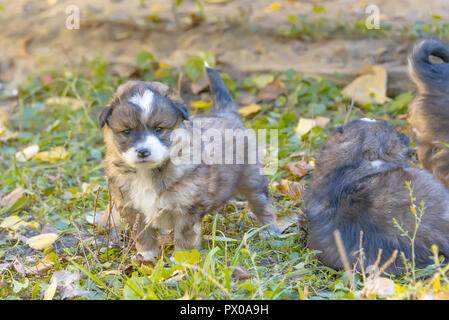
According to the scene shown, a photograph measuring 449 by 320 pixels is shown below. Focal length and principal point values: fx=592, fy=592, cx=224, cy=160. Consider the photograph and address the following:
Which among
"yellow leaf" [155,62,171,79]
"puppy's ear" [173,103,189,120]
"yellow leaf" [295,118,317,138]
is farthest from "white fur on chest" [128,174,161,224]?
"yellow leaf" [155,62,171,79]

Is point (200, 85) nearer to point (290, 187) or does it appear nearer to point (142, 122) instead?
point (290, 187)

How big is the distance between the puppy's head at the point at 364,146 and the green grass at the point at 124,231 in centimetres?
62

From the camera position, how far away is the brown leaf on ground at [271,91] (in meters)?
6.34

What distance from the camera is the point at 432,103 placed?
450 centimetres

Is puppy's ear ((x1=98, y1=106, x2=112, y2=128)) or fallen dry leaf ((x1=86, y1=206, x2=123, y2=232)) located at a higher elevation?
puppy's ear ((x1=98, y1=106, x2=112, y2=128))

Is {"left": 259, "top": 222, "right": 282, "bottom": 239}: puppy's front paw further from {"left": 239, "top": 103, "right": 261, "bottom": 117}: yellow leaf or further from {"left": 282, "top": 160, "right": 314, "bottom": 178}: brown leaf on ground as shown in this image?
{"left": 239, "top": 103, "right": 261, "bottom": 117}: yellow leaf

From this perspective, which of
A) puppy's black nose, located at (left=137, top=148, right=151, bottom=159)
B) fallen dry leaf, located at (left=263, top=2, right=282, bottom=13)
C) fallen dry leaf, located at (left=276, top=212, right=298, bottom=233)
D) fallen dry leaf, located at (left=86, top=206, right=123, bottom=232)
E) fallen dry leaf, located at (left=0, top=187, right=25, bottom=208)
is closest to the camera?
puppy's black nose, located at (left=137, top=148, right=151, bottom=159)

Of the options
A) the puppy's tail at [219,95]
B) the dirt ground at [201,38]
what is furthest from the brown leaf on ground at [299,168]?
the dirt ground at [201,38]

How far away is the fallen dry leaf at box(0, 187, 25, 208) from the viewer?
15.6 ft

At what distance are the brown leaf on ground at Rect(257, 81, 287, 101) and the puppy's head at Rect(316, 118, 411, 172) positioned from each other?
2.48m

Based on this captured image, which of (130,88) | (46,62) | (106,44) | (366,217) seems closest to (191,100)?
(106,44)

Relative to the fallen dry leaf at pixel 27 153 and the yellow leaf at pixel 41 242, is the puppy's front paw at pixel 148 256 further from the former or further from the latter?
the fallen dry leaf at pixel 27 153

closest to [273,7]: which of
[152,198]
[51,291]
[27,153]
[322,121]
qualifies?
[322,121]
